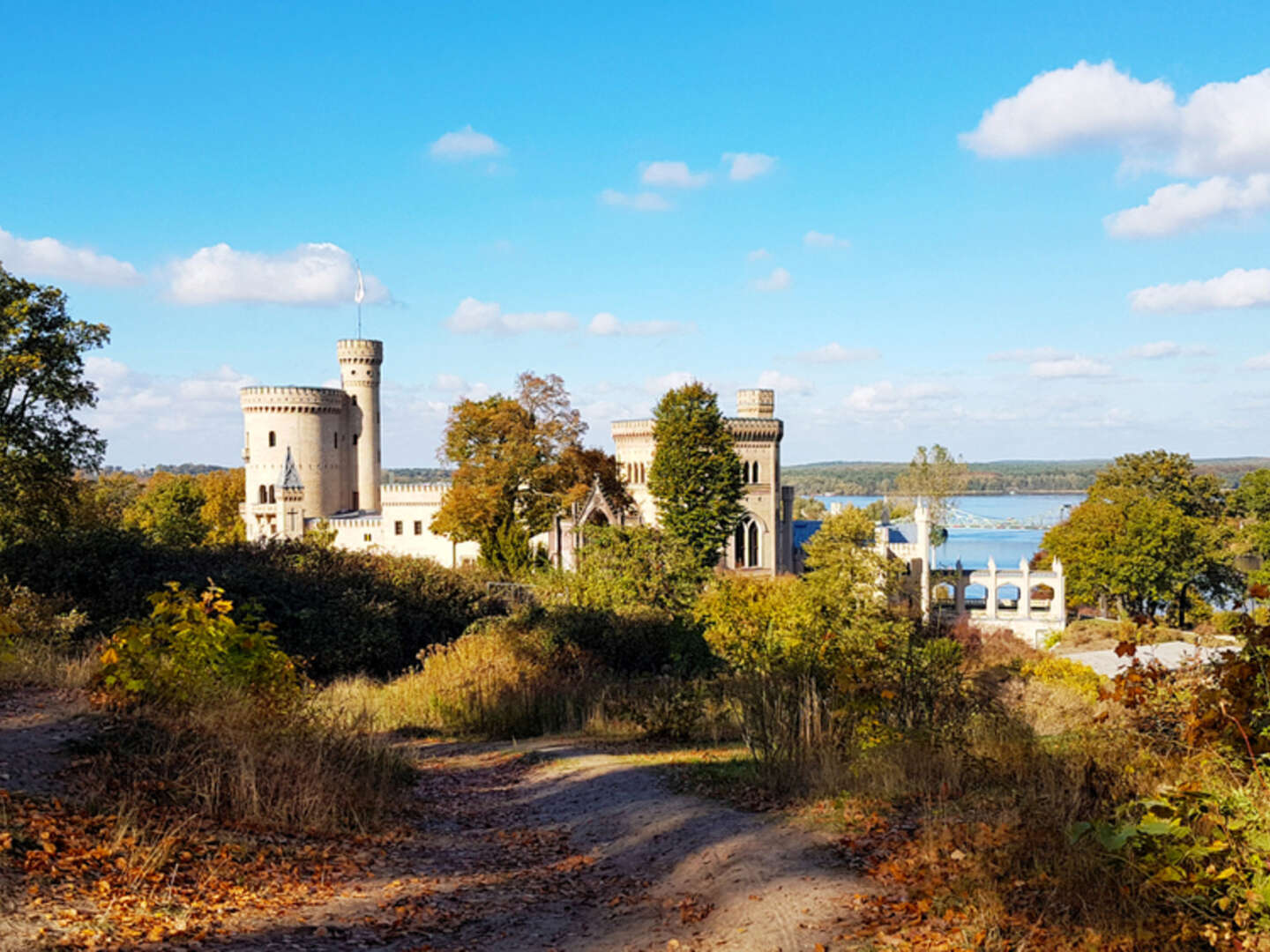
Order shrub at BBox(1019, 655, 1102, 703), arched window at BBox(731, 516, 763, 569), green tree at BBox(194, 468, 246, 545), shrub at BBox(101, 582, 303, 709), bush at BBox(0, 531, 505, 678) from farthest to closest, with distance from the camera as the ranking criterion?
1. green tree at BBox(194, 468, 246, 545)
2. arched window at BBox(731, 516, 763, 569)
3. bush at BBox(0, 531, 505, 678)
4. shrub at BBox(1019, 655, 1102, 703)
5. shrub at BBox(101, 582, 303, 709)

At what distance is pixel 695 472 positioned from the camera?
48.1 meters

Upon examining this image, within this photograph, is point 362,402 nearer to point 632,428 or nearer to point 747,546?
point 632,428

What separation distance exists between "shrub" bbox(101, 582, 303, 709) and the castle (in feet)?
125

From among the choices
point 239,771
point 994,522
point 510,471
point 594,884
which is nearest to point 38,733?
point 239,771

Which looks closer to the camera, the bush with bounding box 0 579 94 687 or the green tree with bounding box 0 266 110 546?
the bush with bounding box 0 579 94 687

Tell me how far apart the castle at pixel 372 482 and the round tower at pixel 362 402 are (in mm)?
56

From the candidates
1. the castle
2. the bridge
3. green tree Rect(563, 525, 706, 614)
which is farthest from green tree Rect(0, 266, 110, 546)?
the bridge

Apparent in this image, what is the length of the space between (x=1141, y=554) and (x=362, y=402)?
149 ft

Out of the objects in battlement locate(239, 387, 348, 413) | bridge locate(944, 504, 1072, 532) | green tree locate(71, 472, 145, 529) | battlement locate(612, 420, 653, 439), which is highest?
battlement locate(239, 387, 348, 413)

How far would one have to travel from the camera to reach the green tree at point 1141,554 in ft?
167

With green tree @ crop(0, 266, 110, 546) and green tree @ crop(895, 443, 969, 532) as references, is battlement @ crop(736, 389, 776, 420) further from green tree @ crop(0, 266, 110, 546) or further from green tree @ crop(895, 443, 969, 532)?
green tree @ crop(0, 266, 110, 546)

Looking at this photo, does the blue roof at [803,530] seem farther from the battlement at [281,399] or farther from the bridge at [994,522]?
the battlement at [281,399]

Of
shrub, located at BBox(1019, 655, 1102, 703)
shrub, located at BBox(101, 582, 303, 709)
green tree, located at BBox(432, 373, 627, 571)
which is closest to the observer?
shrub, located at BBox(101, 582, 303, 709)

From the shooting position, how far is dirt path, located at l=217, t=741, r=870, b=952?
575cm
